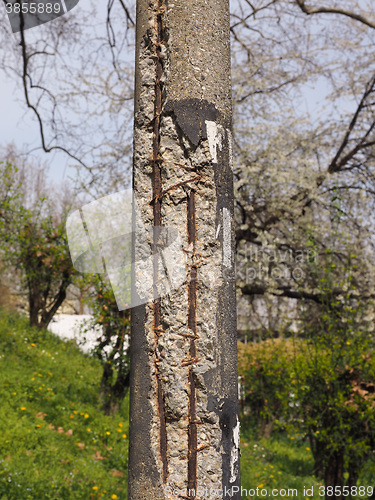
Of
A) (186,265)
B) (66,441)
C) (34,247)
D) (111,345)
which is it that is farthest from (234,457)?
(34,247)

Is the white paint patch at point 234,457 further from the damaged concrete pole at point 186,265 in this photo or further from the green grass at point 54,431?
the green grass at point 54,431

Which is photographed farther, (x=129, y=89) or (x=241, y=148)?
(x=129, y=89)

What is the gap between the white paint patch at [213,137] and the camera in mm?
1116

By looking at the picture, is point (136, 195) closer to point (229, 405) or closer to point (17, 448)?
point (229, 405)

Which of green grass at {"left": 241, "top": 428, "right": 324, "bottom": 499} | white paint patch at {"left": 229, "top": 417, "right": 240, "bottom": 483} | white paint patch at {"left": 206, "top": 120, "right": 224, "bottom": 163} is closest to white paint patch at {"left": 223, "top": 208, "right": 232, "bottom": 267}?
white paint patch at {"left": 206, "top": 120, "right": 224, "bottom": 163}

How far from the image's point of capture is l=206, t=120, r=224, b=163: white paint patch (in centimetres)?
112

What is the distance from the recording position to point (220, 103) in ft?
3.70

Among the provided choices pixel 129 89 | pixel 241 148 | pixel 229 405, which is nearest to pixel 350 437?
pixel 229 405

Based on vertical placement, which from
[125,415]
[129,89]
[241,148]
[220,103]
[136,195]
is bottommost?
[125,415]

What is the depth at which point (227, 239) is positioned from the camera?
112 centimetres

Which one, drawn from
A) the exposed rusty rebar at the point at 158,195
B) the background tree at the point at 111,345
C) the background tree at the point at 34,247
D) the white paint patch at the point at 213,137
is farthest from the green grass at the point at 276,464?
the background tree at the point at 34,247

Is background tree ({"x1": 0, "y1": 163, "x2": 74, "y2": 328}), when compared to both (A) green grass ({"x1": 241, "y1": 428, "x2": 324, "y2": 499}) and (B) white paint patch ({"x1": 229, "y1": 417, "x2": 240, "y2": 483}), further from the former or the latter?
(B) white paint patch ({"x1": 229, "y1": 417, "x2": 240, "y2": 483})

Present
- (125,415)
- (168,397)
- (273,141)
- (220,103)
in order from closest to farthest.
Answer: (168,397) → (220,103) → (125,415) → (273,141)

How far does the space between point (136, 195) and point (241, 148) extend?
6.57 m
